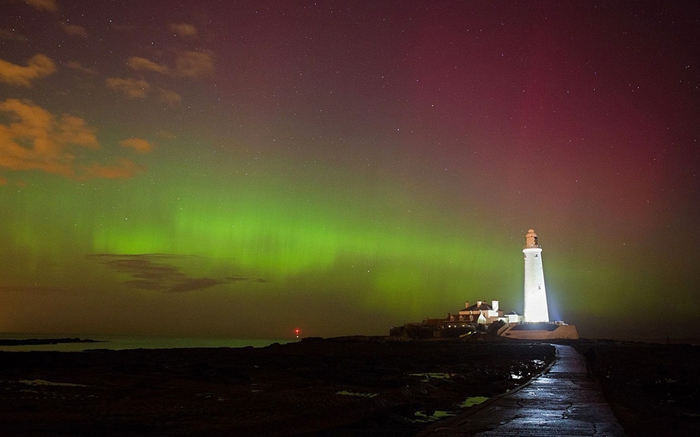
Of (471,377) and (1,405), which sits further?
(471,377)

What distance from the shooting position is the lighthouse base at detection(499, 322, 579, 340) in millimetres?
78375

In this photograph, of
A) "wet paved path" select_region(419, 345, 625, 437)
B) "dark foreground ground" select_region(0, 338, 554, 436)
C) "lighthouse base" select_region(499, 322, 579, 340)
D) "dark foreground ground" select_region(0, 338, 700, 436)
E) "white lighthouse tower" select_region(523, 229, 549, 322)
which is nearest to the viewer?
"wet paved path" select_region(419, 345, 625, 437)

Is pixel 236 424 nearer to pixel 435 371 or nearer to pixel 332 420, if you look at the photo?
pixel 332 420

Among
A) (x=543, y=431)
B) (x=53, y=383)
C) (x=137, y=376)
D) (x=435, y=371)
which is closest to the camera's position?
(x=543, y=431)

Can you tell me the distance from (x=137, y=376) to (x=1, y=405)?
1037cm

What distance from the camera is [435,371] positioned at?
29281 mm

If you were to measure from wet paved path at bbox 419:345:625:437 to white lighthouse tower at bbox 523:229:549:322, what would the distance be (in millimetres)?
72244

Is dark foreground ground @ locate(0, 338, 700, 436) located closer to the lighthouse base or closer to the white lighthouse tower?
the lighthouse base

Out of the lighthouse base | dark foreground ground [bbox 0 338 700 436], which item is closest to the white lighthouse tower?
the lighthouse base

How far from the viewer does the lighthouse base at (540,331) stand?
257 ft

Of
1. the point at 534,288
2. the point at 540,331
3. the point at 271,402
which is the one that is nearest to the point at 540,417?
the point at 271,402

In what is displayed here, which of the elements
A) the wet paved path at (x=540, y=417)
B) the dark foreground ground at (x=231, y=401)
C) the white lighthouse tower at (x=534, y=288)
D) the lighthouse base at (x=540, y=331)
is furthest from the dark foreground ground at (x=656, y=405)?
the white lighthouse tower at (x=534, y=288)

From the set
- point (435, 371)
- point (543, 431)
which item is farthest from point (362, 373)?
point (543, 431)

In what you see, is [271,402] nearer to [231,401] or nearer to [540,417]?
[231,401]
